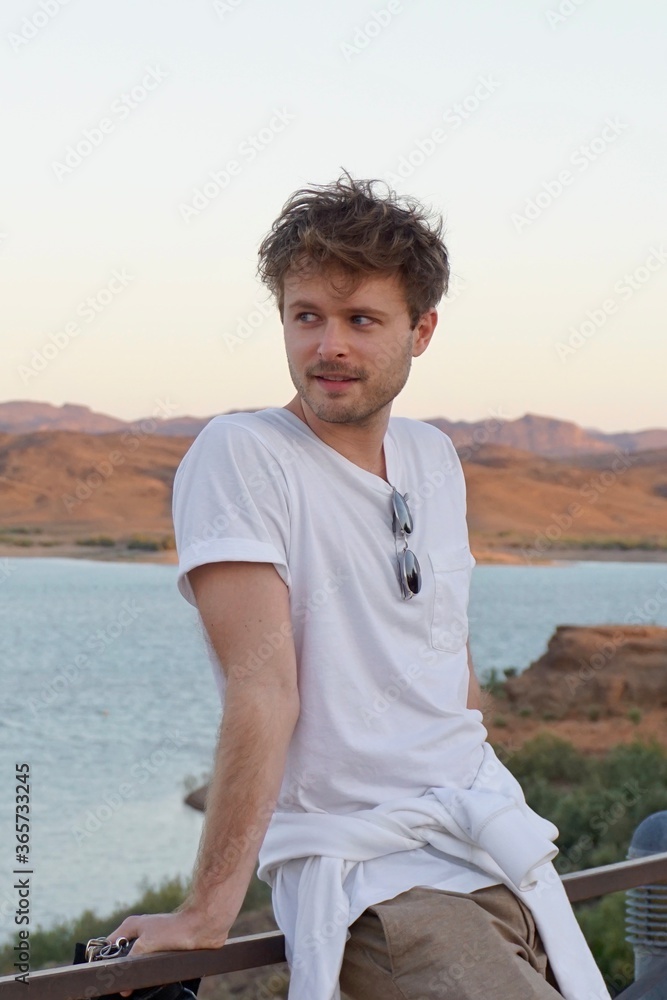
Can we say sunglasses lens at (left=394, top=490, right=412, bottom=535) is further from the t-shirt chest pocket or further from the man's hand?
the man's hand

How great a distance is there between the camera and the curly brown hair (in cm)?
169

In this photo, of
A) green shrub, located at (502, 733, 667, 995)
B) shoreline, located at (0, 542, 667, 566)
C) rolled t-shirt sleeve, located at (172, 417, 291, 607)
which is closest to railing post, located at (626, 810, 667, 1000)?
rolled t-shirt sleeve, located at (172, 417, 291, 607)

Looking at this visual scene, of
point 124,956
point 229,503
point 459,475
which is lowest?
point 124,956

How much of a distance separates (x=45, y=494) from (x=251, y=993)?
97.9ft

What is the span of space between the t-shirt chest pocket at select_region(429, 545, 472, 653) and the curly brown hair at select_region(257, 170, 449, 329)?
378 mm

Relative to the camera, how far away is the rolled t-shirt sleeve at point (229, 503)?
152cm

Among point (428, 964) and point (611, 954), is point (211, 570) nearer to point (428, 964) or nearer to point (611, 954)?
→ point (428, 964)

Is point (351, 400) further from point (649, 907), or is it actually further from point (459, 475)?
point (649, 907)

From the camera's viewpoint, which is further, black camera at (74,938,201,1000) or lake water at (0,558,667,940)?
lake water at (0,558,667,940)

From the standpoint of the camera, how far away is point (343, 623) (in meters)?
1.60

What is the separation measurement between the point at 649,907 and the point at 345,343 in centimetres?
118

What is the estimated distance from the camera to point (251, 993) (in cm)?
1069

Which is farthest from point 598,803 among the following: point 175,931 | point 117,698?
point 117,698

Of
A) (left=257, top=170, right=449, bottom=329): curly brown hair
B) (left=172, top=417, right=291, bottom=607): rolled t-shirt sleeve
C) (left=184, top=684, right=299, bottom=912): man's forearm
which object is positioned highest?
(left=257, top=170, right=449, bottom=329): curly brown hair
